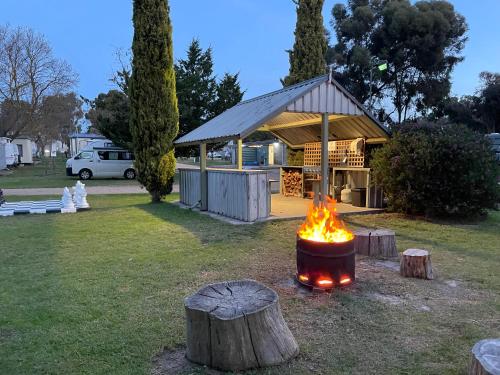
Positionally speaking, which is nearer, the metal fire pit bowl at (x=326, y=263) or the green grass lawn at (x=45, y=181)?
the metal fire pit bowl at (x=326, y=263)

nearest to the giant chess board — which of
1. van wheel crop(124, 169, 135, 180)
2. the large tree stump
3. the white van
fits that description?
the large tree stump

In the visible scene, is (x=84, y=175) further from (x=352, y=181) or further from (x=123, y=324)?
(x=123, y=324)

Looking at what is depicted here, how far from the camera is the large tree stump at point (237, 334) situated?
9.32 feet

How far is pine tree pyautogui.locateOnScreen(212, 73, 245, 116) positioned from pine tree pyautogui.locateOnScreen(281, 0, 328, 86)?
7.46m

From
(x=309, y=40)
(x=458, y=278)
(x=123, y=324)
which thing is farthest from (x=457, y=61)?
(x=123, y=324)

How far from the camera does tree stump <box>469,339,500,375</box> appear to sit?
2.24 m

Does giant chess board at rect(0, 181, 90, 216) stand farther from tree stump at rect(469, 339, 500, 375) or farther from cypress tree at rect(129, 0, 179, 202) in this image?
tree stump at rect(469, 339, 500, 375)

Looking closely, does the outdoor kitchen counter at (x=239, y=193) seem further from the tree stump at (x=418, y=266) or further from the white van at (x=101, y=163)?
the white van at (x=101, y=163)

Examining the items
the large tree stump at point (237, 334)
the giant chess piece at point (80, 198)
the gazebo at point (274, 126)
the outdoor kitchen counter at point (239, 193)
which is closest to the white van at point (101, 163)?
the giant chess piece at point (80, 198)

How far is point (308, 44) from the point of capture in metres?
17.5

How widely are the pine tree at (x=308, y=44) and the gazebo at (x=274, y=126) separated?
5.69 metres

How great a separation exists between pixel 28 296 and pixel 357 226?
6.40m

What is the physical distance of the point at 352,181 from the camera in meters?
12.3

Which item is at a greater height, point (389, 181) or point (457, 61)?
point (457, 61)
